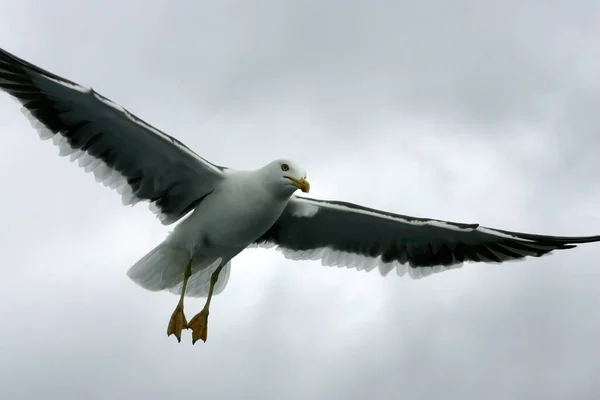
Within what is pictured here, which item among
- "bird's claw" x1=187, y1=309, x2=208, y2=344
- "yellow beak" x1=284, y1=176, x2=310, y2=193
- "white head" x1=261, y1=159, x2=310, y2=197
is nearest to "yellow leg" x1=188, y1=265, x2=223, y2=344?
"bird's claw" x1=187, y1=309, x2=208, y2=344

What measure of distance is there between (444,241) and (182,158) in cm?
382

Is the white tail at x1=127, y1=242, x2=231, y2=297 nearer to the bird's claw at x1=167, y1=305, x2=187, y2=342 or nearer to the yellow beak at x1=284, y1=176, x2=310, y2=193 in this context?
the bird's claw at x1=167, y1=305, x2=187, y2=342

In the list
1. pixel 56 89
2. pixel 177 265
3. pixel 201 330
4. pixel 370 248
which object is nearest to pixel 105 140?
pixel 56 89

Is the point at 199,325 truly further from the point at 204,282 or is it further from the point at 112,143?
the point at 112,143

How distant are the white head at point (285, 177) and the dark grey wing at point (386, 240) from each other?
40.5 inches

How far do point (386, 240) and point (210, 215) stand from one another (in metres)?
2.70

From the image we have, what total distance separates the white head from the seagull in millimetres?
12

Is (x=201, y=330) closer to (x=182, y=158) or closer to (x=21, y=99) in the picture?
(x=182, y=158)

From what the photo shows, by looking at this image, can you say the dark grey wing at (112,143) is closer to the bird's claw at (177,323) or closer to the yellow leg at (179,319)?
the yellow leg at (179,319)

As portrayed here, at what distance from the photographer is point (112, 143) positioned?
1132 centimetres

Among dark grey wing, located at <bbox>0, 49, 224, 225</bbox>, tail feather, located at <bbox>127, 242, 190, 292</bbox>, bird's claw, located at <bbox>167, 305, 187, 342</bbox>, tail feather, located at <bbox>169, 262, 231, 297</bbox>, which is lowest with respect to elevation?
bird's claw, located at <bbox>167, 305, 187, 342</bbox>

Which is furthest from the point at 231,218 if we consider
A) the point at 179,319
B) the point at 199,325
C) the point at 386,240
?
the point at 386,240

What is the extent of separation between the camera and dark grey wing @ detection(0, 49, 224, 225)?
10.6 meters

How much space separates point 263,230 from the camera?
1143cm
